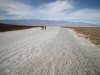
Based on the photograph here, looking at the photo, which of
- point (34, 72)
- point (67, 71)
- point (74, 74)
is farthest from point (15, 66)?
point (74, 74)

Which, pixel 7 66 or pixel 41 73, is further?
pixel 7 66

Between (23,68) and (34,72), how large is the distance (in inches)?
24.7

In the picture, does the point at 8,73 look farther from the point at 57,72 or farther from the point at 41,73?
the point at 57,72

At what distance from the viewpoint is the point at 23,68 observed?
335 centimetres

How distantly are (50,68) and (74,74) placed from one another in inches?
44.5

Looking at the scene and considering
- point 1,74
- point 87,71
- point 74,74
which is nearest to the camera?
point 1,74

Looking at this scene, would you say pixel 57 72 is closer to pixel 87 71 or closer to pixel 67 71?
pixel 67 71

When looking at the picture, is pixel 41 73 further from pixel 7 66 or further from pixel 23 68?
pixel 7 66

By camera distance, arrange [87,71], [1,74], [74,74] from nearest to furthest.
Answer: [1,74]
[74,74]
[87,71]

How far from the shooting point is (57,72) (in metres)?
3.17

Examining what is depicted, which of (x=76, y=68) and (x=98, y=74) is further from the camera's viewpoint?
(x=76, y=68)

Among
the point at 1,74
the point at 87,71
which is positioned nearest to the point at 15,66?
the point at 1,74

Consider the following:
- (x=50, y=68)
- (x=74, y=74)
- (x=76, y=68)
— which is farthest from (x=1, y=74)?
(x=76, y=68)

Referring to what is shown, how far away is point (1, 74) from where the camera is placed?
291 cm
